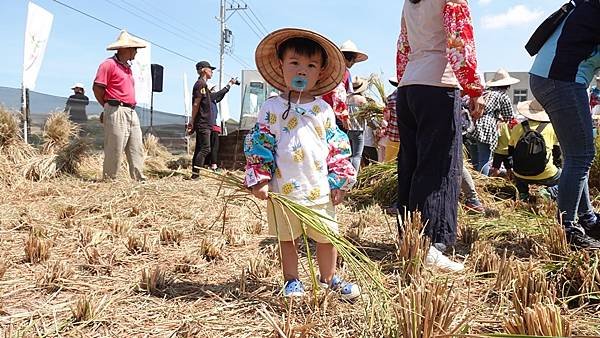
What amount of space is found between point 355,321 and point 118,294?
101cm

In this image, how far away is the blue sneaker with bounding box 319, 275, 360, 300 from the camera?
1928 mm

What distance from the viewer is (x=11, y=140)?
5.81 m

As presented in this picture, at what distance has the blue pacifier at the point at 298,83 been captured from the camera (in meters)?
1.97

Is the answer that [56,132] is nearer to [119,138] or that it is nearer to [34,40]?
[34,40]

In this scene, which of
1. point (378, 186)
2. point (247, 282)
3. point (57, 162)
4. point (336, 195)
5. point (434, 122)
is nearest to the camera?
point (336, 195)

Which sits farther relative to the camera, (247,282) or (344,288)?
(247,282)

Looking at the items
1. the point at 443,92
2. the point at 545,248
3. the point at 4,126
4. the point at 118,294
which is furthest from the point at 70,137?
the point at 545,248

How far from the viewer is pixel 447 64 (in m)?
2.40

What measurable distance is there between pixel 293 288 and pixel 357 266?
383 millimetres

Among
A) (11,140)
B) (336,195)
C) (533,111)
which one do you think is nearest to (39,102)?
Result: (11,140)

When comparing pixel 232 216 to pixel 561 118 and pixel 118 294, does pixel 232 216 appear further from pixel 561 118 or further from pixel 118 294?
pixel 561 118

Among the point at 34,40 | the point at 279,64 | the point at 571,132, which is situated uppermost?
the point at 34,40

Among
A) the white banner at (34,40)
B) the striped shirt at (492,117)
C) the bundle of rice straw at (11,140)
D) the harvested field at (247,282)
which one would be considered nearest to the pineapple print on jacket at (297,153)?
the harvested field at (247,282)

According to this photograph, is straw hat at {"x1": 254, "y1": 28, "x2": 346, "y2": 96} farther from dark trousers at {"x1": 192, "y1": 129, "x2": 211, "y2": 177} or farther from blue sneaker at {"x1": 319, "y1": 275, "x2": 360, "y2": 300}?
dark trousers at {"x1": 192, "y1": 129, "x2": 211, "y2": 177}
